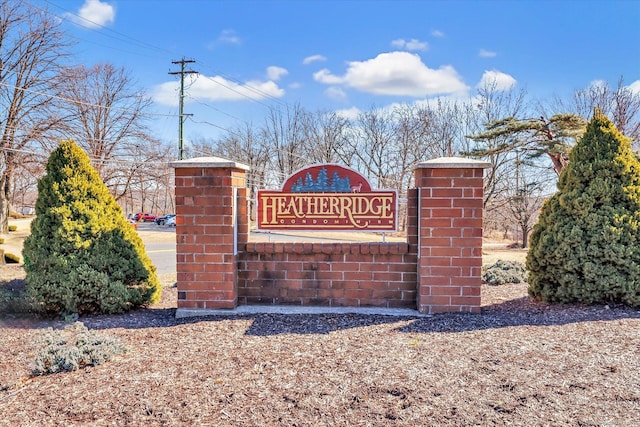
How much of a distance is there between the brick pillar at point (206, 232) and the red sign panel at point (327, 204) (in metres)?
0.43

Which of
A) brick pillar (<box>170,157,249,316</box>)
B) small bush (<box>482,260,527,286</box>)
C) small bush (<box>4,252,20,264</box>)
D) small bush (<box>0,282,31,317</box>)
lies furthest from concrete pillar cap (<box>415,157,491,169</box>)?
small bush (<box>4,252,20,264</box>)

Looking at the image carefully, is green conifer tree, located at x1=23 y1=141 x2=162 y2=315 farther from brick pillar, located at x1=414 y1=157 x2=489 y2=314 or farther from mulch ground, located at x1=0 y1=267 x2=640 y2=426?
brick pillar, located at x1=414 y1=157 x2=489 y2=314

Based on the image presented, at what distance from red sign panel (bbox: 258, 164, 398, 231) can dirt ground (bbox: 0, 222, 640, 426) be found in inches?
42.5

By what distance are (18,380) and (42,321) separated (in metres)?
1.85

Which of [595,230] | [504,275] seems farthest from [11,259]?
[595,230]

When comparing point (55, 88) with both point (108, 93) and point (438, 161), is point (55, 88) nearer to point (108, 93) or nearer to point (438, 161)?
point (108, 93)

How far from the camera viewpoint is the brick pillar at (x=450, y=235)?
14.4ft

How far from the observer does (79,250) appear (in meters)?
4.67

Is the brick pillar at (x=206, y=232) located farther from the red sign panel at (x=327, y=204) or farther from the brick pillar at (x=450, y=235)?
the brick pillar at (x=450, y=235)

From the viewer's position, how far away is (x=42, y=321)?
4527mm

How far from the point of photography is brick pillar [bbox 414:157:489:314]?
4.39m

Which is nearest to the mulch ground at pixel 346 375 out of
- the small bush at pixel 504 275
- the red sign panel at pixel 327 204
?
the red sign panel at pixel 327 204

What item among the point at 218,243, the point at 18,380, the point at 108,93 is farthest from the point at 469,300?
the point at 108,93

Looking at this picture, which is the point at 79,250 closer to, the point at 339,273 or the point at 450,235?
the point at 339,273
